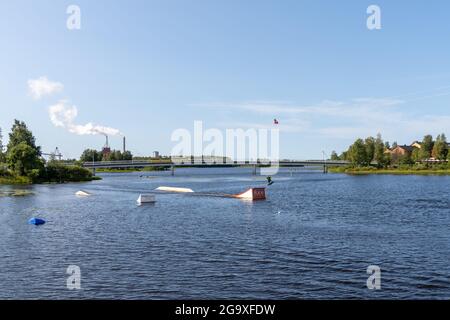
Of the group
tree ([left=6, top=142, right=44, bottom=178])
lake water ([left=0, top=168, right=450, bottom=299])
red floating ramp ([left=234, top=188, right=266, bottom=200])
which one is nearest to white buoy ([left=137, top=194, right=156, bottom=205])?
lake water ([left=0, top=168, right=450, bottom=299])

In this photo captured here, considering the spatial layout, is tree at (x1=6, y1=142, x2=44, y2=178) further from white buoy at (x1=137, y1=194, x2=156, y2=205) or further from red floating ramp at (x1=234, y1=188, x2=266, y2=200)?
red floating ramp at (x1=234, y1=188, x2=266, y2=200)

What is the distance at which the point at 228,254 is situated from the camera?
4684 centimetres

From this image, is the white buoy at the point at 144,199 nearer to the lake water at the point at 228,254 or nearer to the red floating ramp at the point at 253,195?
the lake water at the point at 228,254

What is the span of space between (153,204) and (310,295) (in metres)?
78.1

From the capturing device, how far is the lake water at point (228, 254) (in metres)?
34.5

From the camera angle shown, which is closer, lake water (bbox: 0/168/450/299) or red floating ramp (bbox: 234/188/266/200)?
lake water (bbox: 0/168/450/299)

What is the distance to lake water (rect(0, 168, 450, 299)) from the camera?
34469 millimetres

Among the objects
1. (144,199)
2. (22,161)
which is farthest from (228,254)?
(22,161)

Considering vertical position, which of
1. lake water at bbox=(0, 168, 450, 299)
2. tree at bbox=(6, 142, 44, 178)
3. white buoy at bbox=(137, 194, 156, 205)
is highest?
tree at bbox=(6, 142, 44, 178)

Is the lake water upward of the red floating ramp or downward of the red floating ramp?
downward

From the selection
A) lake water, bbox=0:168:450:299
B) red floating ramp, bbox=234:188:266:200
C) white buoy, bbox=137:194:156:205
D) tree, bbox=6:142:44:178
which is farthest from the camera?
tree, bbox=6:142:44:178

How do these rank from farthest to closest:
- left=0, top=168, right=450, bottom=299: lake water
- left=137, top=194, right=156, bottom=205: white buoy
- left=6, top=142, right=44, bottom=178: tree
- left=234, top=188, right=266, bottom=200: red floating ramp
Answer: left=6, top=142, right=44, bottom=178: tree → left=234, top=188, right=266, bottom=200: red floating ramp → left=137, top=194, right=156, bottom=205: white buoy → left=0, top=168, right=450, bottom=299: lake water

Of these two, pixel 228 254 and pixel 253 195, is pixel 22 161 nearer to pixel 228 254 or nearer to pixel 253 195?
pixel 253 195
